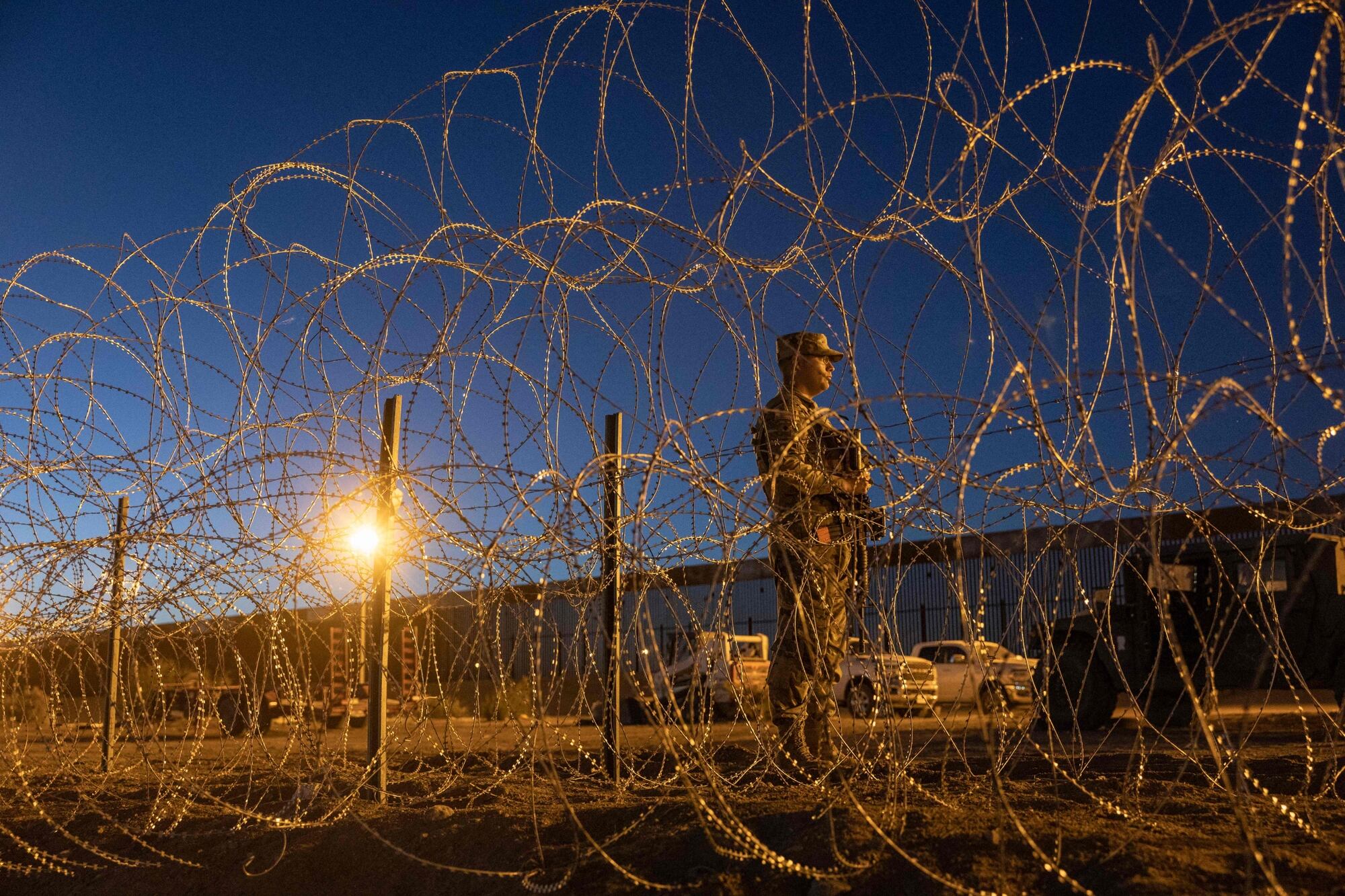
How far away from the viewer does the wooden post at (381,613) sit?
164 inches

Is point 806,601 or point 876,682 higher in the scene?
point 806,601

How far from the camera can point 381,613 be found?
14.5 feet

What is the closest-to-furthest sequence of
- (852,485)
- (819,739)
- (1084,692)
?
(819,739), (852,485), (1084,692)

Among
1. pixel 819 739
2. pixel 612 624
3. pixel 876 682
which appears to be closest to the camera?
pixel 876 682

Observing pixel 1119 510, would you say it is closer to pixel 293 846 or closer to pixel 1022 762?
pixel 1022 762

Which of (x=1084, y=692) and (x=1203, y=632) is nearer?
(x=1203, y=632)

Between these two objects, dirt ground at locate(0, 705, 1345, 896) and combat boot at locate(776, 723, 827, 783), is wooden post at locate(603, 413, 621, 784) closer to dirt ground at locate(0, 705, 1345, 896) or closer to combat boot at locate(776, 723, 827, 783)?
dirt ground at locate(0, 705, 1345, 896)

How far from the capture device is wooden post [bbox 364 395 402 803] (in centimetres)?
417

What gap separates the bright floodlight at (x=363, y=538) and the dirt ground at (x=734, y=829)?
0.71 m

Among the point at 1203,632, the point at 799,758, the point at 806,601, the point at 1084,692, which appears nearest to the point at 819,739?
the point at 799,758

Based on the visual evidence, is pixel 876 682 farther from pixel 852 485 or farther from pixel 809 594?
pixel 852 485

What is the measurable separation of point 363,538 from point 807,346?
1992 millimetres

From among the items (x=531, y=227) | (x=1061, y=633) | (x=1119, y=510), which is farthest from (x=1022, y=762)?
(x=1061, y=633)

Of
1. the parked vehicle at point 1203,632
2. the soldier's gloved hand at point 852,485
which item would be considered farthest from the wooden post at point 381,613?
the parked vehicle at point 1203,632
